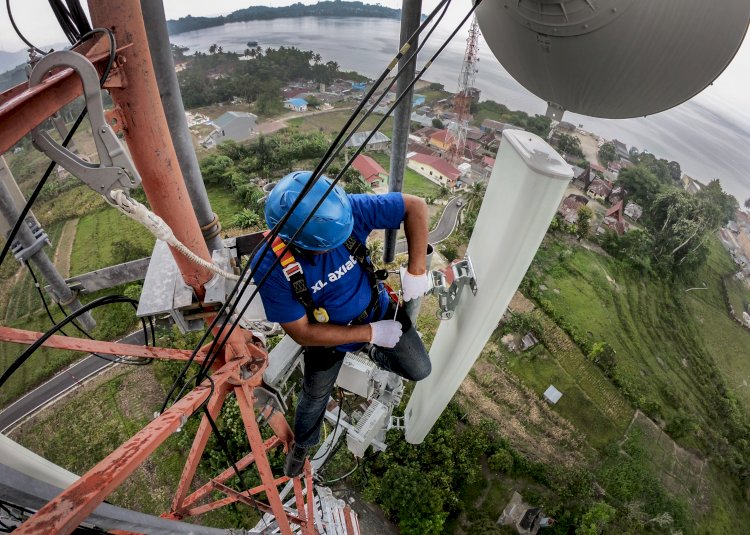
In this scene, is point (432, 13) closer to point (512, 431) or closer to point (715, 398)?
point (512, 431)

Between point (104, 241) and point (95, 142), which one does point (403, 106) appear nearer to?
point (95, 142)

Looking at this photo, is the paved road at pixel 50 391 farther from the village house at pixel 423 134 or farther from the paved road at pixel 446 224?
the village house at pixel 423 134

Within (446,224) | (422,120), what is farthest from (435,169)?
(422,120)

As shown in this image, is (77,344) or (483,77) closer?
(77,344)

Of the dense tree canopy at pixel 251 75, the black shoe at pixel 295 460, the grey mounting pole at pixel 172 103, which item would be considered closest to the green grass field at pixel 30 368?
the black shoe at pixel 295 460

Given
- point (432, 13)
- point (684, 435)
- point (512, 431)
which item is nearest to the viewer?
point (432, 13)

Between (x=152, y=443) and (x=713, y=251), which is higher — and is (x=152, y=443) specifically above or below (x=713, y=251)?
above

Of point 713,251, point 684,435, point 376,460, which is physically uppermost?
point 376,460

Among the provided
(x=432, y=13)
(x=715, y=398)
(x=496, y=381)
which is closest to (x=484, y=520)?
(x=496, y=381)
